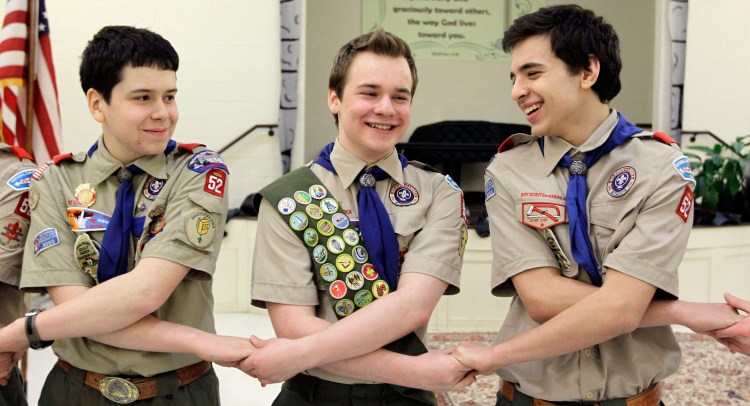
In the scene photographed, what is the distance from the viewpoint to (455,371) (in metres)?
1.50

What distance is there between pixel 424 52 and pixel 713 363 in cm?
487

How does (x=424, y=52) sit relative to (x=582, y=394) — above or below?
above

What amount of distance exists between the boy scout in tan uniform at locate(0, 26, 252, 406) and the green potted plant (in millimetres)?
4824

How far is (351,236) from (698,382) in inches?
126

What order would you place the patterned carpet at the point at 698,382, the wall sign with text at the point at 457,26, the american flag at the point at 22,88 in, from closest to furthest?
the american flag at the point at 22,88
the patterned carpet at the point at 698,382
the wall sign with text at the point at 457,26

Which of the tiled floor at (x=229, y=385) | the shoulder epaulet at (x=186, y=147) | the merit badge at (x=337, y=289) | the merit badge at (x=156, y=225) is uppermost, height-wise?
the shoulder epaulet at (x=186, y=147)

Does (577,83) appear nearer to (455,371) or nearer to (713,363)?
(455,371)

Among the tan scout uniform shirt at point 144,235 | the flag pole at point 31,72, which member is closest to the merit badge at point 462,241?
the tan scout uniform shirt at point 144,235

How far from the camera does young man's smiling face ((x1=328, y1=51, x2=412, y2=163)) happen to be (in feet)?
5.27

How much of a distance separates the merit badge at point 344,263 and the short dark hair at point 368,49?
379 millimetres

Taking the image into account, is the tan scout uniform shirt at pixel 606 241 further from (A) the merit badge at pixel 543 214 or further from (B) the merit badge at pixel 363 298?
(B) the merit badge at pixel 363 298

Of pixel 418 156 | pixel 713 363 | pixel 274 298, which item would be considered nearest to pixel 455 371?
pixel 274 298

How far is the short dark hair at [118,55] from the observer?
1681mm

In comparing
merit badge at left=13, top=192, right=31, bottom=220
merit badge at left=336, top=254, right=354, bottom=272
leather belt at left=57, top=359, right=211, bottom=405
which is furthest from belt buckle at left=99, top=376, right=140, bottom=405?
merit badge at left=336, top=254, right=354, bottom=272
